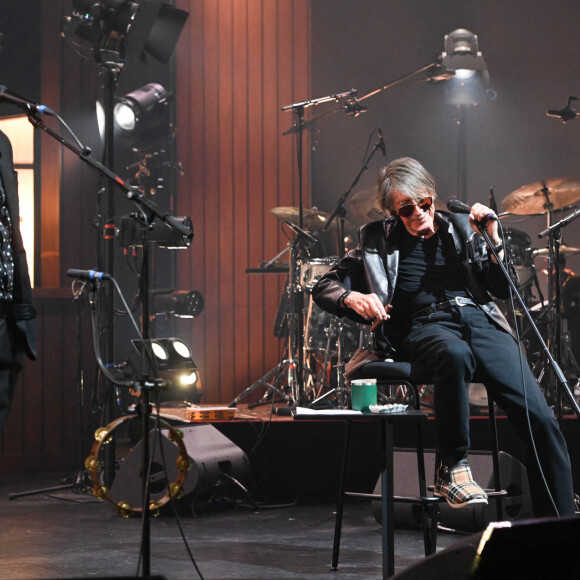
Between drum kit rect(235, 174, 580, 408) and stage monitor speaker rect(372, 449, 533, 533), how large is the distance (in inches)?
71.9

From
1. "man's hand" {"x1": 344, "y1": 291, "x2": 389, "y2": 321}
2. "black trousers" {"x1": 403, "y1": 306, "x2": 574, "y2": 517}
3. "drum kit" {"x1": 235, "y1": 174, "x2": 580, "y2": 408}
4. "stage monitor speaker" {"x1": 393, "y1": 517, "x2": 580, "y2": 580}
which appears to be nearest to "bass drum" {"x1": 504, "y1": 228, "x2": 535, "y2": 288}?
"drum kit" {"x1": 235, "y1": 174, "x2": 580, "y2": 408}

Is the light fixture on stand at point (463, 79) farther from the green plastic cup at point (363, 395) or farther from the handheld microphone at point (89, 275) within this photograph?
the handheld microphone at point (89, 275)

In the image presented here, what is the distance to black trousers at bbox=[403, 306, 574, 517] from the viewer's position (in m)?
2.89

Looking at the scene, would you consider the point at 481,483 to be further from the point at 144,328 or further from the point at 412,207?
the point at 144,328

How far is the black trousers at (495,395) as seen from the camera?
2.89 meters

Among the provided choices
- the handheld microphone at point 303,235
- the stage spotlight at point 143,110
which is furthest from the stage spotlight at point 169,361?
the stage spotlight at point 143,110

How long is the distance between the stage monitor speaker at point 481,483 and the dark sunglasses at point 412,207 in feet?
3.71

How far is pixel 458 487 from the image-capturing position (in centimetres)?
281

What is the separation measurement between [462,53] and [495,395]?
4.36 meters

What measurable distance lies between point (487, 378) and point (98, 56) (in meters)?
3.18

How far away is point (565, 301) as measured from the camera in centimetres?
620

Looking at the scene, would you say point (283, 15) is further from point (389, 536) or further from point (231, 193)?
point (389, 536)

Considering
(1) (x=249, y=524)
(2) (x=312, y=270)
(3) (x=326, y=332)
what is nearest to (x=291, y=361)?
(3) (x=326, y=332)

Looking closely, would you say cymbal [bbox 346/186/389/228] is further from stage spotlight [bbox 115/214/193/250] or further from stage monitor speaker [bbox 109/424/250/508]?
stage monitor speaker [bbox 109/424/250/508]
